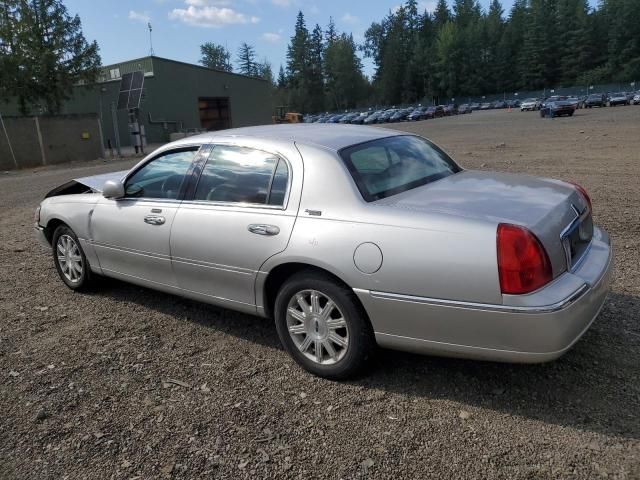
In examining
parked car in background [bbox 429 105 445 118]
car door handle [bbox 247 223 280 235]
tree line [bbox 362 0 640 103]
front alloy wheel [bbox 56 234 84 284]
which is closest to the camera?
car door handle [bbox 247 223 280 235]

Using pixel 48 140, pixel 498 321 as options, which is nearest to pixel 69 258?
pixel 498 321

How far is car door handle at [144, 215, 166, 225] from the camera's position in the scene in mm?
4244

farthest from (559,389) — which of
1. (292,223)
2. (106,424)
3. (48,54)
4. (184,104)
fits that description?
(184,104)

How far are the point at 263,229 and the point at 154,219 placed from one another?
120 centimetres

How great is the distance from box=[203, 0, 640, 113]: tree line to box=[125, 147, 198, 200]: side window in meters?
108

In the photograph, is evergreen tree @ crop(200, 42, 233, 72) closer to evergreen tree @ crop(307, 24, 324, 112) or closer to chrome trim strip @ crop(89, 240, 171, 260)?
evergreen tree @ crop(307, 24, 324, 112)

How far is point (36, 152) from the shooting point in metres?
24.8

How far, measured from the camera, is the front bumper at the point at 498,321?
2.76 metres

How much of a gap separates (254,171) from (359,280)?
4.06 ft

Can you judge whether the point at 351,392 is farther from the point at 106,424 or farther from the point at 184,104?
the point at 184,104

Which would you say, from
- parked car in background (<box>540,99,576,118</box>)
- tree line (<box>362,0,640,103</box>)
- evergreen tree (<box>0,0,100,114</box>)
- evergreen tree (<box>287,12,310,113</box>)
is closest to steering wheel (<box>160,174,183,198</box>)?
evergreen tree (<box>0,0,100,114</box>)

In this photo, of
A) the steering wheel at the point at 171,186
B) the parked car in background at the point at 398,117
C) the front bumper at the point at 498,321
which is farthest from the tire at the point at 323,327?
the parked car in background at the point at 398,117

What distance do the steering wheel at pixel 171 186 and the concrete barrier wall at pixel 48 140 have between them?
22.9 m

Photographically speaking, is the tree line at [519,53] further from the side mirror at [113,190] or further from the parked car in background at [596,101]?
the side mirror at [113,190]
